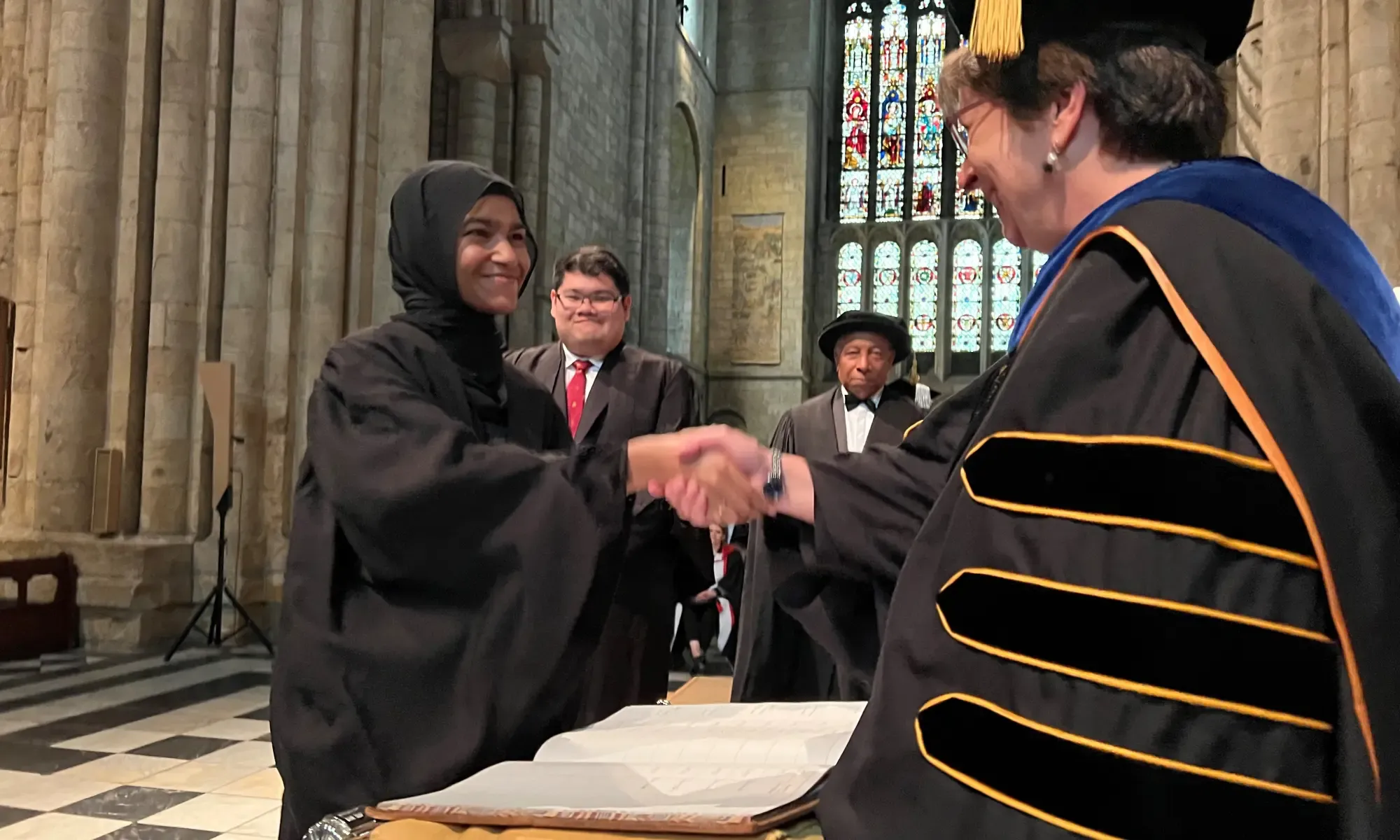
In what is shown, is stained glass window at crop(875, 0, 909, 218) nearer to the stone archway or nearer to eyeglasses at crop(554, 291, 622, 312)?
the stone archway

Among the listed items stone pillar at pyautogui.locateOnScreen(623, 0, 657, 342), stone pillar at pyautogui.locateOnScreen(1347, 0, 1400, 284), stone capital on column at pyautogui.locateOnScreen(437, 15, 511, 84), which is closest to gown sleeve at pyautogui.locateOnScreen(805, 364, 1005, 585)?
stone pillar at pyautogui.locateOnScreen(1347, 0, 1400, 284)

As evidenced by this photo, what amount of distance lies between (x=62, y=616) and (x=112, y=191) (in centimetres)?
287

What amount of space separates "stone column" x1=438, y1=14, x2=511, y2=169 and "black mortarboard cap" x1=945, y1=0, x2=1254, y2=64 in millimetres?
10250

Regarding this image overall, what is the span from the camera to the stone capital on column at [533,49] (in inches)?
447

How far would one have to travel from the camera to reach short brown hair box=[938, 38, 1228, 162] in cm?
113

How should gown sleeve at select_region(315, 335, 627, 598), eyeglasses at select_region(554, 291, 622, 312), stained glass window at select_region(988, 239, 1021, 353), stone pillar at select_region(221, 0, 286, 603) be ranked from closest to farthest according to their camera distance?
gown sleeve at select_region(315, 335, 627, 598)
eyeglasses at select_region(554, 291, 622, 312)
stone pillar at select_region(221, 0, 286, 603)
stained glass window at select_region(988, 239, 1021, 353)

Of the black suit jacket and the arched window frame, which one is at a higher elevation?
the arched window frame

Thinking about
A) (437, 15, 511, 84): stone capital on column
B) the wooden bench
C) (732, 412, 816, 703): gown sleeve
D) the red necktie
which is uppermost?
(437, 15, 511, 84): stone capital on column

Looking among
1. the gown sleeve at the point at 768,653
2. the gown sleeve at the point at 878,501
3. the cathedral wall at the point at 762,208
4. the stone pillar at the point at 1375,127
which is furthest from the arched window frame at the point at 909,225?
the gown sleeve at the point at 878,501

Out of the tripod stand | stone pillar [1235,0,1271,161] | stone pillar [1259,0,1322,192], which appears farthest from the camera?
the tripod stand

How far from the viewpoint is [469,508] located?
150 centimetres

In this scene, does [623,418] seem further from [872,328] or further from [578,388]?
[872,328]

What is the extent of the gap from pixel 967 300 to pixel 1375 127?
17773 mm

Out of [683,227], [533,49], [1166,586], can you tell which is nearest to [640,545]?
[1166,586]
